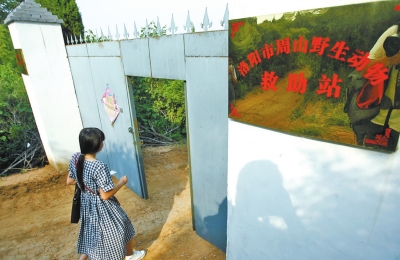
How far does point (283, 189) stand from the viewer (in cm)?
161

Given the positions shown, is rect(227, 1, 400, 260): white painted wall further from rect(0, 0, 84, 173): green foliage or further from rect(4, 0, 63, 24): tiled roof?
rect(0, 0, 84, 173): green foliage

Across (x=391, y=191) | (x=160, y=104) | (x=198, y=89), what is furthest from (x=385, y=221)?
(x=160, y=104)

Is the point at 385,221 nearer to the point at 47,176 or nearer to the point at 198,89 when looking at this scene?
the point at 198,89

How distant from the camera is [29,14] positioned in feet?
13.0

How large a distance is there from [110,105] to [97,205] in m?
2.12

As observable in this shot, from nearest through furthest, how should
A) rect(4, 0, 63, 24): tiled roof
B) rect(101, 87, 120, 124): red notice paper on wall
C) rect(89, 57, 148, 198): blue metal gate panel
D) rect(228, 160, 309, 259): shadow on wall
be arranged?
rect(228, 160, 309, 259): shadow on wall → rect(89, 57, 148, 198): blue metal gate panel → rect(101, 87, 120, 124): red notice paper on wall → rect(4, 0, 63, 24): tiled roof

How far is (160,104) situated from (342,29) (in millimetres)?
5972

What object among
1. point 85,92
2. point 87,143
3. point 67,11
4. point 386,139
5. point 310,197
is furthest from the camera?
point 67,11

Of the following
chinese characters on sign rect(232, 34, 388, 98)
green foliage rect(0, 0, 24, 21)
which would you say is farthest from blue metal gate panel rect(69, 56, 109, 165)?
green foliage rect(0, 0, 24, 21)

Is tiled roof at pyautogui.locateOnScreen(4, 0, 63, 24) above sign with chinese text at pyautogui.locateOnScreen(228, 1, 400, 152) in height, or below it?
above

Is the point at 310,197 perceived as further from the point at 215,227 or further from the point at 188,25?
the point at 188,25

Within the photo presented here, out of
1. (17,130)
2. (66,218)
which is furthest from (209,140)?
(17,130)

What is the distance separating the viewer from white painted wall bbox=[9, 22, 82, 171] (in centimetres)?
411

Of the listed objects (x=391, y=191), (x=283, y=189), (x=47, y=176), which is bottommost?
(x=47, y=176)
